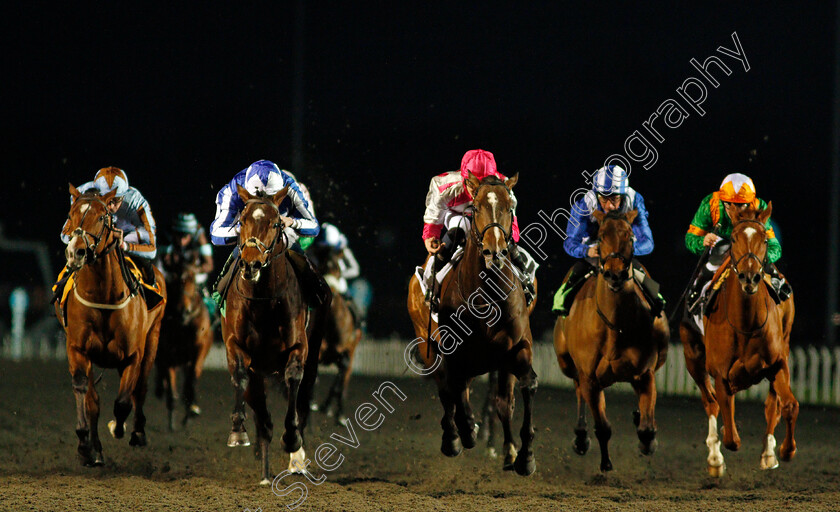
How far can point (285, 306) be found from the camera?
7.91 metres

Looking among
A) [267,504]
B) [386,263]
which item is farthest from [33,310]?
[267,504]

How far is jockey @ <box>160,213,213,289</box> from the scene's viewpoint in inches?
453

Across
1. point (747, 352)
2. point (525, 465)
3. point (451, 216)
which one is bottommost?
point (525, 465)

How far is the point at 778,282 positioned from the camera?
8.55 meters

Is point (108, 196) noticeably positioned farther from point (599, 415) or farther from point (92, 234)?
point (599, 415)

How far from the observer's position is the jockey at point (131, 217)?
8727 mm

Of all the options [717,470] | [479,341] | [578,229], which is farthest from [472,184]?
[717,470]

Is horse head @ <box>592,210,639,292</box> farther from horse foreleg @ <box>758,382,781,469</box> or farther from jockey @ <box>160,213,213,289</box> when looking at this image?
jockey @ <box>160,213,213,289</box>

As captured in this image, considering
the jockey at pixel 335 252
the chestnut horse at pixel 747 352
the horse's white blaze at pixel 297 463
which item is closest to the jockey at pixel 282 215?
the horse's white blaze at pixel 297 463

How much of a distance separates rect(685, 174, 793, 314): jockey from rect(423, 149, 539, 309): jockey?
185 centimetres

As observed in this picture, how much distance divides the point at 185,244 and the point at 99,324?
3.19 meters

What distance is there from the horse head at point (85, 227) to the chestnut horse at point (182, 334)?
3.59m

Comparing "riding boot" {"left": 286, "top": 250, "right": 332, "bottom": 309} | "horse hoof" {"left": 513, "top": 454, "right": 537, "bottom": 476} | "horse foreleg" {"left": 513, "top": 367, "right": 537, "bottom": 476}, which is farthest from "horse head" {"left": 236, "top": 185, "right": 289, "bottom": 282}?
"horse hoof" {"left": 513, "top": 454, "right": 537, "bottom": 476}

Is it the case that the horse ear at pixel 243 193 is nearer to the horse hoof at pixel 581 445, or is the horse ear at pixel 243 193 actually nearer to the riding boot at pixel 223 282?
the riding boot at pixel 223 282
